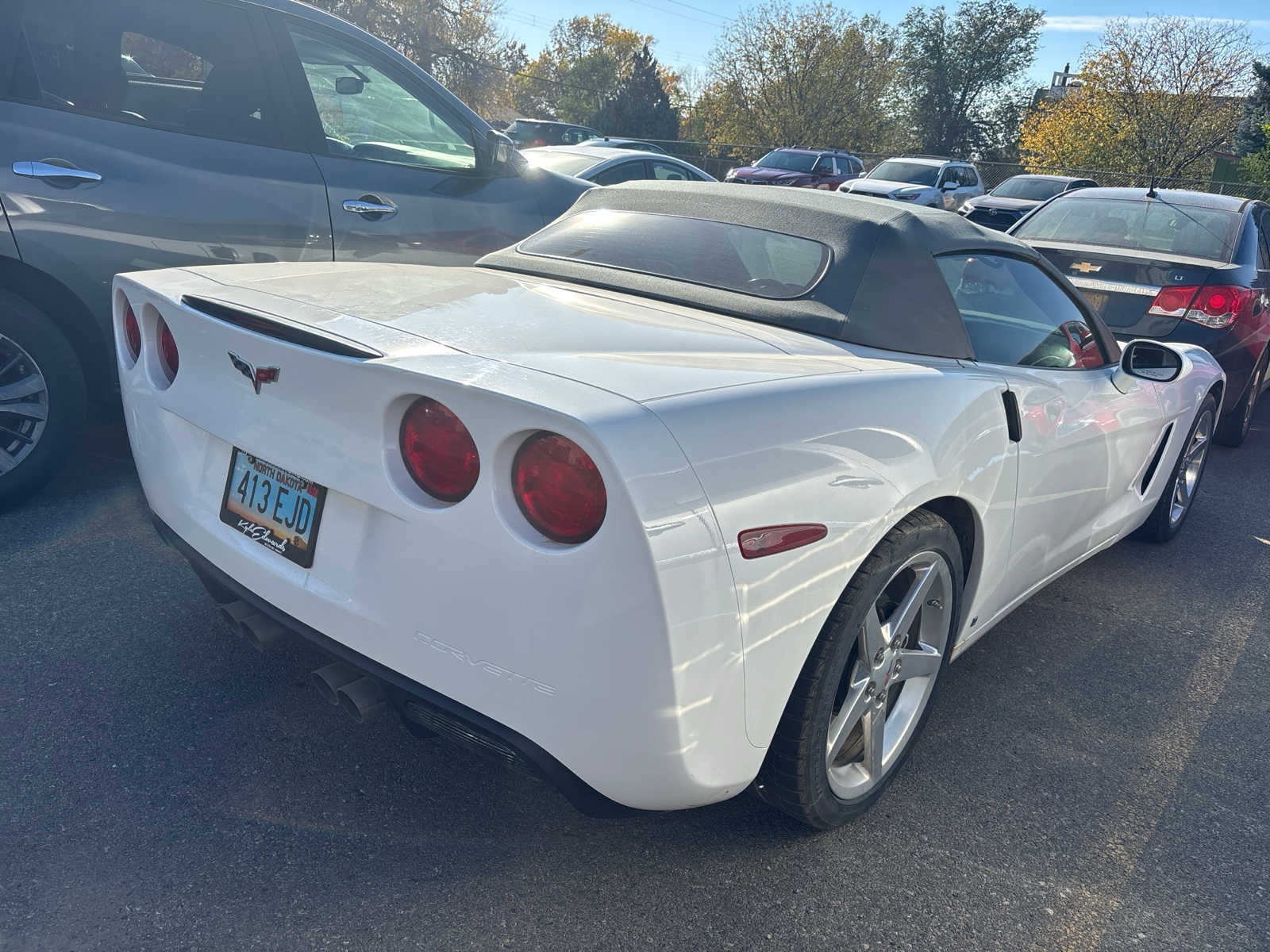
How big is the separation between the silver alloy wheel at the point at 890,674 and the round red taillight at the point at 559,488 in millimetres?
802

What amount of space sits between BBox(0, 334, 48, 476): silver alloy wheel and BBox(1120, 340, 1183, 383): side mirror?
377cm

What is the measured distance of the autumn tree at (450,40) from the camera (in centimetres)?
4081

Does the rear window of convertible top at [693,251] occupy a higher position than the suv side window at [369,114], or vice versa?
the suv side window at [369,114]

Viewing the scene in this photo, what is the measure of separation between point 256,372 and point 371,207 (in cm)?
239

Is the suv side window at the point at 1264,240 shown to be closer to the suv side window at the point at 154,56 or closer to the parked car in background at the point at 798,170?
the suv side window at the point at 154,56

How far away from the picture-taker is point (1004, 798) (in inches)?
102

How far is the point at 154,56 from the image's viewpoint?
14.5 feet

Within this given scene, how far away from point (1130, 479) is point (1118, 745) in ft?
3.84

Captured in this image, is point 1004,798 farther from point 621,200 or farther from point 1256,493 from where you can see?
point 1256,493

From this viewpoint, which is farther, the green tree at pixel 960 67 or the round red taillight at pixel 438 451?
the green tree at pixel 960 67

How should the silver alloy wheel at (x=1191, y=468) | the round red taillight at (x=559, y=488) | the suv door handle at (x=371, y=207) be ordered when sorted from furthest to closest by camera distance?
the silver alloy wheel at (x=1191, y=468)
the suv door handle at (x=371, y=207)
the round red taillight at (x=559, y=488)

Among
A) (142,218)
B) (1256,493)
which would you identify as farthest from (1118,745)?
(142,218)

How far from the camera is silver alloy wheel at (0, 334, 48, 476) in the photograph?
355cm

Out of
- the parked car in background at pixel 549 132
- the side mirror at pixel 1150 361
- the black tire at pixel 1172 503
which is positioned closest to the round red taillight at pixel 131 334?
the side mirror at pixel 1150 361
